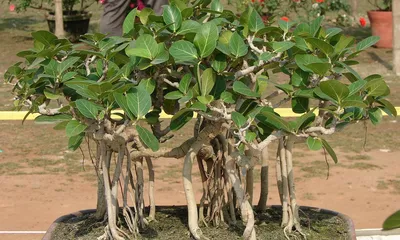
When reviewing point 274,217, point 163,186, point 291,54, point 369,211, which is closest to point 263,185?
point 274,217

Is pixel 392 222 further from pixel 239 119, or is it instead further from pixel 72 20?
pixel 72 20

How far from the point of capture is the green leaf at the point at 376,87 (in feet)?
9.87

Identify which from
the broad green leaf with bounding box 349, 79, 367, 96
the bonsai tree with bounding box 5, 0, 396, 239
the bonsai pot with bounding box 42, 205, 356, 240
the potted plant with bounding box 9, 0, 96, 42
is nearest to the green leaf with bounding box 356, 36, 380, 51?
the bonsai tree with bounding box 5, 0, 396, 239

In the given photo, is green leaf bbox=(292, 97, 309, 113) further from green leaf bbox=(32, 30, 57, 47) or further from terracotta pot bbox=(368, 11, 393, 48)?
terracotta pot bbox=(368, 11, 393, 48)

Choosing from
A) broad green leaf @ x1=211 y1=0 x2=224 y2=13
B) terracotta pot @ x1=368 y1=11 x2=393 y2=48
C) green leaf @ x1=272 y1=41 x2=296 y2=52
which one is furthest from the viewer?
terracotta pot @ x1=368 y1=11 x2=393 y2=48

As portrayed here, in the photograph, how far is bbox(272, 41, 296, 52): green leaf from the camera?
3.01 metres

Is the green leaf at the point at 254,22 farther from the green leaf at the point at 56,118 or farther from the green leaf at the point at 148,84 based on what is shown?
the green leaf at the point at 56,118

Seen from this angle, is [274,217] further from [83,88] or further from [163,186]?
[163,186]

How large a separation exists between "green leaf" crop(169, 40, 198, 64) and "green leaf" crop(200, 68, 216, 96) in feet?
0.21

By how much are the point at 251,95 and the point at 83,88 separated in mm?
581

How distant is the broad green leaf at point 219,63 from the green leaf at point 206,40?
83 mm

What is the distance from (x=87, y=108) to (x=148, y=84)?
0.31m

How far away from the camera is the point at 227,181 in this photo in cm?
342

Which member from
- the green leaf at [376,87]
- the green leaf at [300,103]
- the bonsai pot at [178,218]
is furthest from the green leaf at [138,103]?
the green leaf at [376,87]
